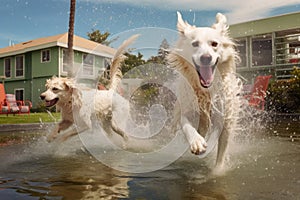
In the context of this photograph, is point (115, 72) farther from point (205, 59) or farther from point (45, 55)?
point (45, 55)

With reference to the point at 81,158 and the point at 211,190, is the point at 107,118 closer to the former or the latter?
the point at 81,158

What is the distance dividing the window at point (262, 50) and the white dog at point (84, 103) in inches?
752

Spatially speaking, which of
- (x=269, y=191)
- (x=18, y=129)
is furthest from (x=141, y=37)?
(x=18, y=129)

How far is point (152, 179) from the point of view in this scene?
3.34 metres

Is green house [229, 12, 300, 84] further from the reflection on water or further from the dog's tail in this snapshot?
the reflection on water

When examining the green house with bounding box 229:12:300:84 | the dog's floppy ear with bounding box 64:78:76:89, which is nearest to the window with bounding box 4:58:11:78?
the green house with bounding box 229:12:300:84

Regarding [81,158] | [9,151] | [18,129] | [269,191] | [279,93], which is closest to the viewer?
[269,191]

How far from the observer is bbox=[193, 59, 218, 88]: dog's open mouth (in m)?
3.43

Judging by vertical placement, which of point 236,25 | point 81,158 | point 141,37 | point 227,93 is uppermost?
point 236,25

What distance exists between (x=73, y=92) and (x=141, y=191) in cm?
318

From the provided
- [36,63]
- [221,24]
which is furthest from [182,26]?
[36,63]

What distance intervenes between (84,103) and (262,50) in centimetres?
2085

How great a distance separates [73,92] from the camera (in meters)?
5.65

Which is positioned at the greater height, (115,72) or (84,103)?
(115,72)
